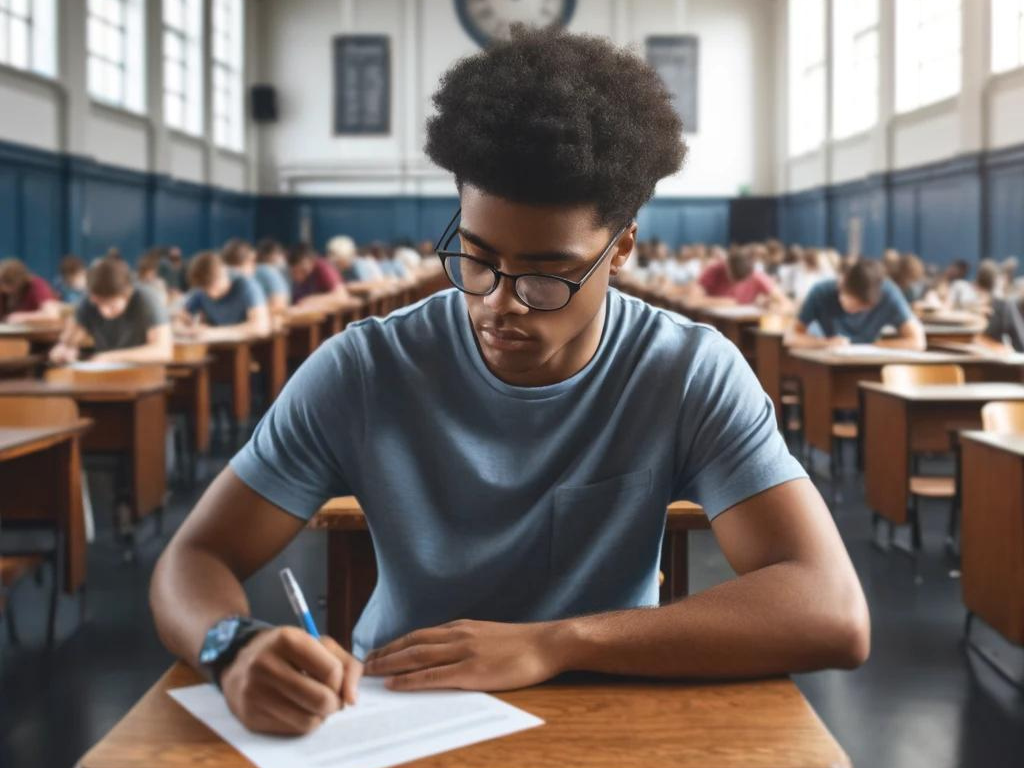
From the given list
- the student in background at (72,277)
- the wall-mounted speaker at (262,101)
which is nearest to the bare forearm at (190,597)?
the student in background at (72,277)

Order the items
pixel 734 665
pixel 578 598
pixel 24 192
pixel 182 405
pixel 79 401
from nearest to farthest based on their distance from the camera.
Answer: pixel 734 665, pixel 578 598, pixel 79 401, pixel 182 405, pixel 24 192

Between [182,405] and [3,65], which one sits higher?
[3,65]

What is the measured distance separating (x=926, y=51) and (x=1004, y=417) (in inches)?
436

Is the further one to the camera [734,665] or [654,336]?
[654,336]

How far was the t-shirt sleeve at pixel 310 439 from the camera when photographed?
1492mm

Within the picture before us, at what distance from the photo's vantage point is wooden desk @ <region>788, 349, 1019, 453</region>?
587cm

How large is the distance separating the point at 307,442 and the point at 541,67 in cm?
52

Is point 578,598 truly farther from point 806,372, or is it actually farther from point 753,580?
point 806,372

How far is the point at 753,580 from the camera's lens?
1.35 metres

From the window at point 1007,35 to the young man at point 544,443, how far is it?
1111cm

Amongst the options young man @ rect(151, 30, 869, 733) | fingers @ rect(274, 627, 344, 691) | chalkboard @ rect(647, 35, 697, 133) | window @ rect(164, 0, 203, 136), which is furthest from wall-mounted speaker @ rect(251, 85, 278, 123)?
fingers @ rect(274, 627, 344, 691)

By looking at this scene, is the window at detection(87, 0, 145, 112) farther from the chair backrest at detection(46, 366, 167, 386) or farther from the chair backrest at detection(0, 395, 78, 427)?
the chair backrest at detection(0, 395, 78, 427)

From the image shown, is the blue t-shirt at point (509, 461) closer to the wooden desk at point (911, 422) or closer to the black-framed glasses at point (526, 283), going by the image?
the black-framed glasses at point (526, 283)

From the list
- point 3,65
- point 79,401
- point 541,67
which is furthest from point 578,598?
point 3,65
